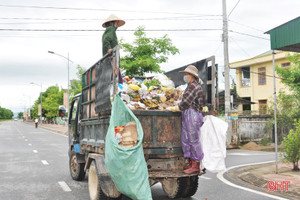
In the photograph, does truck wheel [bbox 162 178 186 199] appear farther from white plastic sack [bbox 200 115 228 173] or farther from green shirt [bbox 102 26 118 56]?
green shirt [bbox 102 26 118 56]

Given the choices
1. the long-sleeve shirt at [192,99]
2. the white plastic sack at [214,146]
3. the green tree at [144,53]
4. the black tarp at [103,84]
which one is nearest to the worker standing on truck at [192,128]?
the long-sleeve shirt at [192,99]

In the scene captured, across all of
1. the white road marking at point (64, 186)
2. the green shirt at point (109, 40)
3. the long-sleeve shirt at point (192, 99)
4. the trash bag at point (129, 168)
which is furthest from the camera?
the white road marking at point (64, 186)

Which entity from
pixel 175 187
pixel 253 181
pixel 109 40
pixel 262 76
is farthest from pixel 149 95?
pixel 262 76

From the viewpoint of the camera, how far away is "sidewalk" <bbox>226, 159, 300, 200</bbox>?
6.83 metres

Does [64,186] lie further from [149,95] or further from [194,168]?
[194,168]

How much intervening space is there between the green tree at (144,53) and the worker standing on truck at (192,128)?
1548cm

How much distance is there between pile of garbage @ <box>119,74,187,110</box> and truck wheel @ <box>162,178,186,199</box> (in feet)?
4.95

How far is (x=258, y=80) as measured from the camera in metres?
30.5

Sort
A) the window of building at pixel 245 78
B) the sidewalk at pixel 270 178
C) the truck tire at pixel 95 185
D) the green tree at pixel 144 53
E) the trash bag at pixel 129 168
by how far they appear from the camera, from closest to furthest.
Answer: the trash bag at pixel 129 168 < the truck tire at pixel 95 185 < the sidewalk at pixel 270 178 < the green tree at pixel 144 53 < the window of building at pixel 245 78

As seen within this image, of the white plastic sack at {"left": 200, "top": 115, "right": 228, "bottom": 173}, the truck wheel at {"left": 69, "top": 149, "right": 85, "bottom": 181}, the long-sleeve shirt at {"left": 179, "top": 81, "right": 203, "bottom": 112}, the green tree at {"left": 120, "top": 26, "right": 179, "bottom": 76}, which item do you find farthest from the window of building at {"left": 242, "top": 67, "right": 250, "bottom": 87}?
the white plastic sack at {"left": 200, "top": 115, "right": 228, "bottom": 173}

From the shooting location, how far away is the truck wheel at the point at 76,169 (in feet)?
25.7

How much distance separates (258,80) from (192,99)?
26.7 metres

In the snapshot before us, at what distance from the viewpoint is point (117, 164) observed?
15.3 ft

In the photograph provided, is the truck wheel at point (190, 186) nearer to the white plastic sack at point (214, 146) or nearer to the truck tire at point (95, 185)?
the white plastic sack at point (214, 146)
